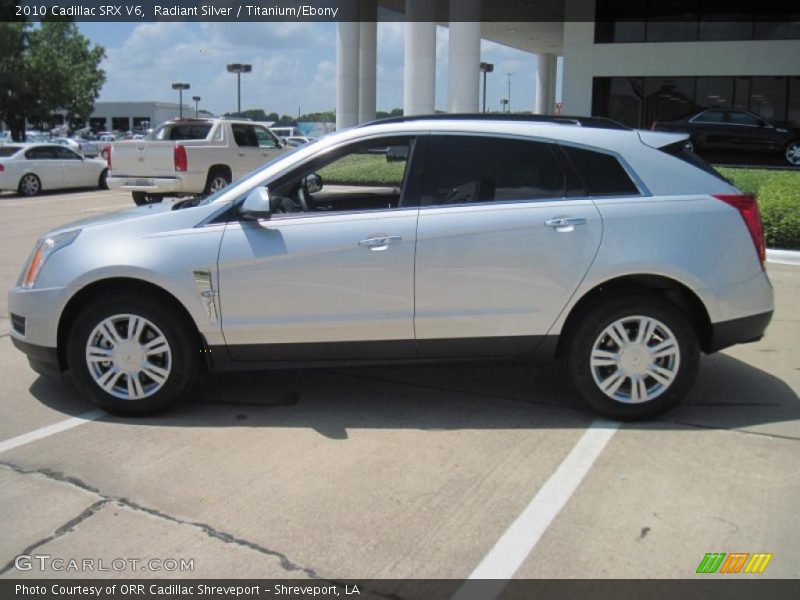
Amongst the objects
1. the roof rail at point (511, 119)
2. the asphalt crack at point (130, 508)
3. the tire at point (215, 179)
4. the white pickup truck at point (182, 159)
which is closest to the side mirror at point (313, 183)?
the roof rail at point (511, 119)

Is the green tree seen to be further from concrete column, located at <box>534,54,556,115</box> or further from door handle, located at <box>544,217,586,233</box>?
door handle, located at <box>544,217,586,233</box>

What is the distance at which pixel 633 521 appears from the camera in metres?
3.54

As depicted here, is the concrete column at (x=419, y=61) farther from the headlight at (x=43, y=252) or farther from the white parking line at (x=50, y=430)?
the white parking line at (x=50, y=430)

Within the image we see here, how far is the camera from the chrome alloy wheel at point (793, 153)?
2150cm

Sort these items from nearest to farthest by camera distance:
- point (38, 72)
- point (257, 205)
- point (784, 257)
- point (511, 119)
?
point (257, 205)
point (511, 119)
point (784, 257)
point (38, 72)

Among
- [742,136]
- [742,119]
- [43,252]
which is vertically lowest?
[43,252]

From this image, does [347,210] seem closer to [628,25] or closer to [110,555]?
[110,555]

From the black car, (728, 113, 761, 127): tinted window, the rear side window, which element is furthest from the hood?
(728, 113, 761, 127): tinted window

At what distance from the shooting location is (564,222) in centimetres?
454

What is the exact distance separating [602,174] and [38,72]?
3600cm

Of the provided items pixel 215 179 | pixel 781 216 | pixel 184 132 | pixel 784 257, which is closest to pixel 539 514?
pixel 784 257

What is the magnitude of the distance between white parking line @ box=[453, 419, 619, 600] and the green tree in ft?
115

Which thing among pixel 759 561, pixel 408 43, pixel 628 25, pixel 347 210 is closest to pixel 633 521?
pixel 759 561

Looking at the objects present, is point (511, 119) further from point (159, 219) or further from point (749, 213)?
point (159, 219)
